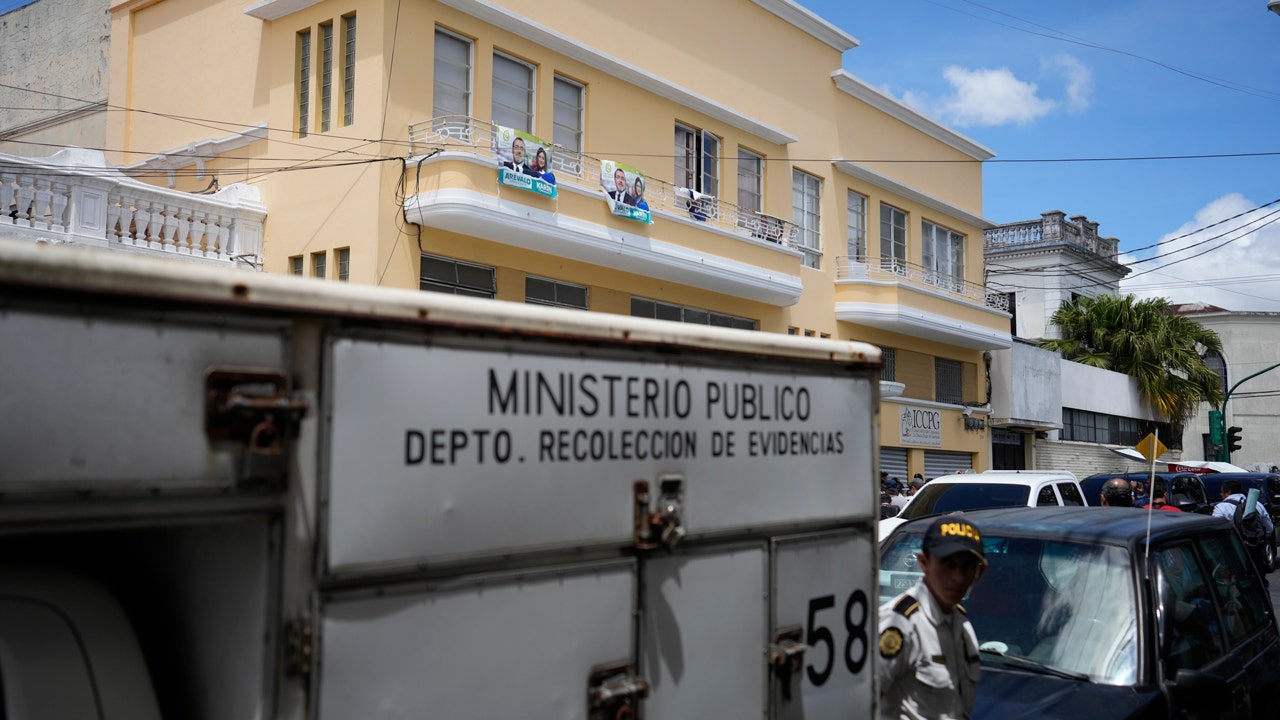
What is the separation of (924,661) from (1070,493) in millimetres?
9954

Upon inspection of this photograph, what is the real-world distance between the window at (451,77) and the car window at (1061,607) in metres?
11.2

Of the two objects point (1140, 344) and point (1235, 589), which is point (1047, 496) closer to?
point (1235, 589)

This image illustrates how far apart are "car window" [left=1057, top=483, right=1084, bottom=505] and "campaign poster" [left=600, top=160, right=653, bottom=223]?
23.5ft

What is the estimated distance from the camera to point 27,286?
6.52ft

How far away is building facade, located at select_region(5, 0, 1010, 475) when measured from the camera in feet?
46.6

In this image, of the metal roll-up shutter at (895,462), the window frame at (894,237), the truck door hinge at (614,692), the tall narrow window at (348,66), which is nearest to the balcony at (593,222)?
the tall narrow window at (348,66)

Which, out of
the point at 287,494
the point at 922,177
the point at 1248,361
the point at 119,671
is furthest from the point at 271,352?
the point at 1248,361

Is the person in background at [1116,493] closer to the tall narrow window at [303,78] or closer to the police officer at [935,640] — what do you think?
the police officer at [935,640]

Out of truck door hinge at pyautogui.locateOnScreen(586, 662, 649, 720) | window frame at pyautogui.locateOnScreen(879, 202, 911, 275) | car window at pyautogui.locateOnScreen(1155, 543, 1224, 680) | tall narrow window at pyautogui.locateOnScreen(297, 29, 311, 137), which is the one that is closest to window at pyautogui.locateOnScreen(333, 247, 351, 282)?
tall narrow window at pyautogui.locateOnScreen(297, 29, 311, 137)

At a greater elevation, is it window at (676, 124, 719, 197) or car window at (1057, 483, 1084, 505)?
window at (676, 124, 719, 197)

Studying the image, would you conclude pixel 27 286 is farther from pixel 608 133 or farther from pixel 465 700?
pixel 608 133

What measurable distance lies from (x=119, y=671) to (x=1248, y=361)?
55562 mm

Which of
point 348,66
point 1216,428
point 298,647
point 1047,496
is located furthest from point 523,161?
point 1216,428

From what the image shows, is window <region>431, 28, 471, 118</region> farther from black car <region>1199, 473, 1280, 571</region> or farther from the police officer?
black car <region>1199, 473, 1280, 571</region>
